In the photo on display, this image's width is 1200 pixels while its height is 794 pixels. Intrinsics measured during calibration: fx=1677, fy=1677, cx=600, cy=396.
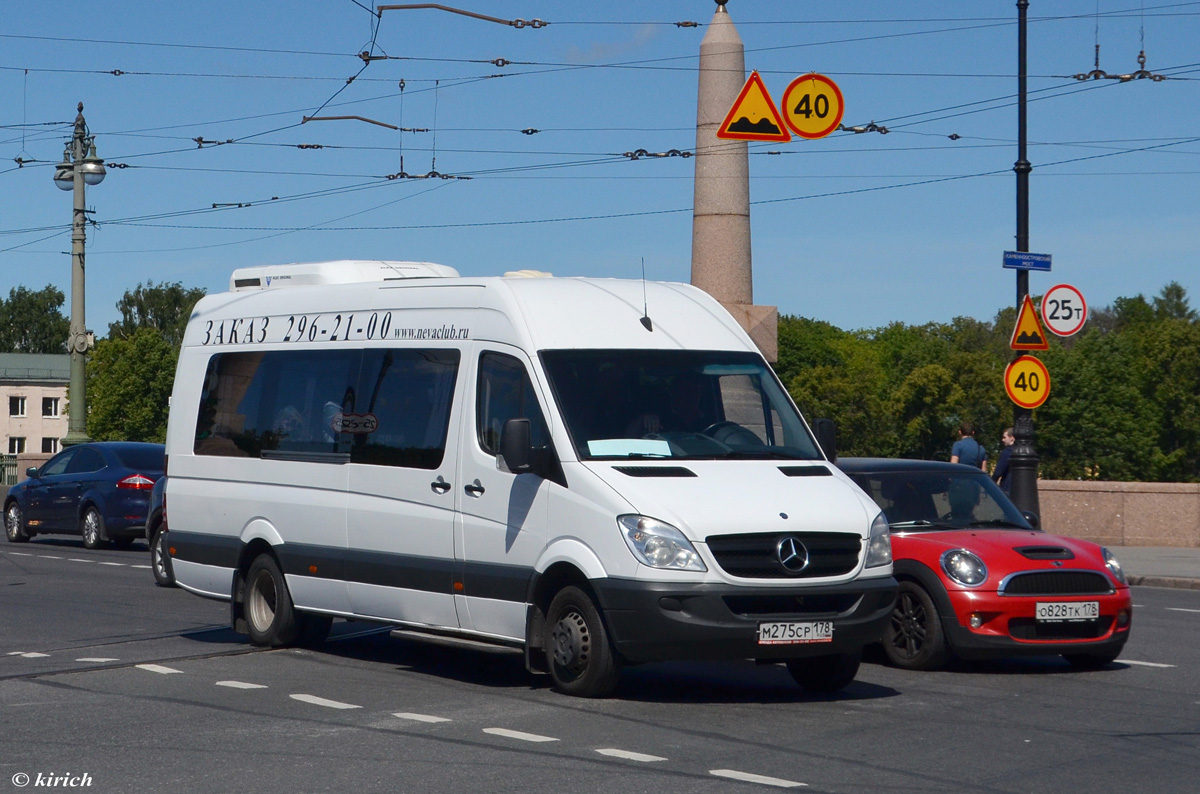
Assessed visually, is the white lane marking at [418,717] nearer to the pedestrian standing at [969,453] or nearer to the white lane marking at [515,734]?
the white lane marking at [515,734]

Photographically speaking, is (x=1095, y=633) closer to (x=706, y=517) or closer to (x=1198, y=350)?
(x=706, y=517)

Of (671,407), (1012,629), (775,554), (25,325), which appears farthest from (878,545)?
(25,325)

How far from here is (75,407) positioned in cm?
3419

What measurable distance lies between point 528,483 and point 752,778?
2873 millimetres

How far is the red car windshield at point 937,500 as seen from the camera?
11273 millimetres

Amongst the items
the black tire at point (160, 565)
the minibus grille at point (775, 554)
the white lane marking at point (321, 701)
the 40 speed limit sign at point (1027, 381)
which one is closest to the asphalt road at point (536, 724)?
the white lane marking at point (321, 701)

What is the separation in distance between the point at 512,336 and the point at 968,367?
3901 inches

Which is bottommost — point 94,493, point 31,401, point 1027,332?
point 94,493

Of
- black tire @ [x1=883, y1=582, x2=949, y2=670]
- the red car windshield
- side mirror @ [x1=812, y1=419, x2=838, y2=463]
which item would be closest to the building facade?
the red car windshield

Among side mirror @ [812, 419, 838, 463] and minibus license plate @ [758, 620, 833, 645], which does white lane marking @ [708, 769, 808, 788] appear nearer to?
minibus license plate @ [758, 620, 833, 645]

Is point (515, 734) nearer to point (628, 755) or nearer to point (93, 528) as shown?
point (628, 755)

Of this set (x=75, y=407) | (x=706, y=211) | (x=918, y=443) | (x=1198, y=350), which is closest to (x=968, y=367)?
(x=918, y=443)

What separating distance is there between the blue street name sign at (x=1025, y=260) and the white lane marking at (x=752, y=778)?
49.1ft

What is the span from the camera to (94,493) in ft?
76.7
